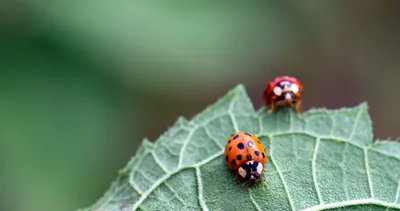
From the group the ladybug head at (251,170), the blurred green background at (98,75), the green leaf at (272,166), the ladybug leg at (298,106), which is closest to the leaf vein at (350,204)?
the green leaf at (272,166)

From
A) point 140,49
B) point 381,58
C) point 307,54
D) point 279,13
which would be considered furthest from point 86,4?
point 381,58

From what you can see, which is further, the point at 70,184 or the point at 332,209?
the point at 70,184

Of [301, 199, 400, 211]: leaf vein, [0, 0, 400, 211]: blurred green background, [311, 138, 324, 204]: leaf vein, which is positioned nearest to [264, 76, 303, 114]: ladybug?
[311, 138, 324, 204]: leaf vein

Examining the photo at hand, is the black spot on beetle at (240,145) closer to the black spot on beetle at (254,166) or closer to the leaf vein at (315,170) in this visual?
the black spot on beetle at (254,166)

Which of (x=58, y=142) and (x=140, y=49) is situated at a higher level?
(x=140, y=49)

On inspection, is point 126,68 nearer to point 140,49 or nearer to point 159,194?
point 140,49

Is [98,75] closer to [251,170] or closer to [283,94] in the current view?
[283,94]

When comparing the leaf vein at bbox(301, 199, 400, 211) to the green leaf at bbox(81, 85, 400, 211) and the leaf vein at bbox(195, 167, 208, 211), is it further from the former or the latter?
the leaf vein at bbox(195, 167, 208, 211)
